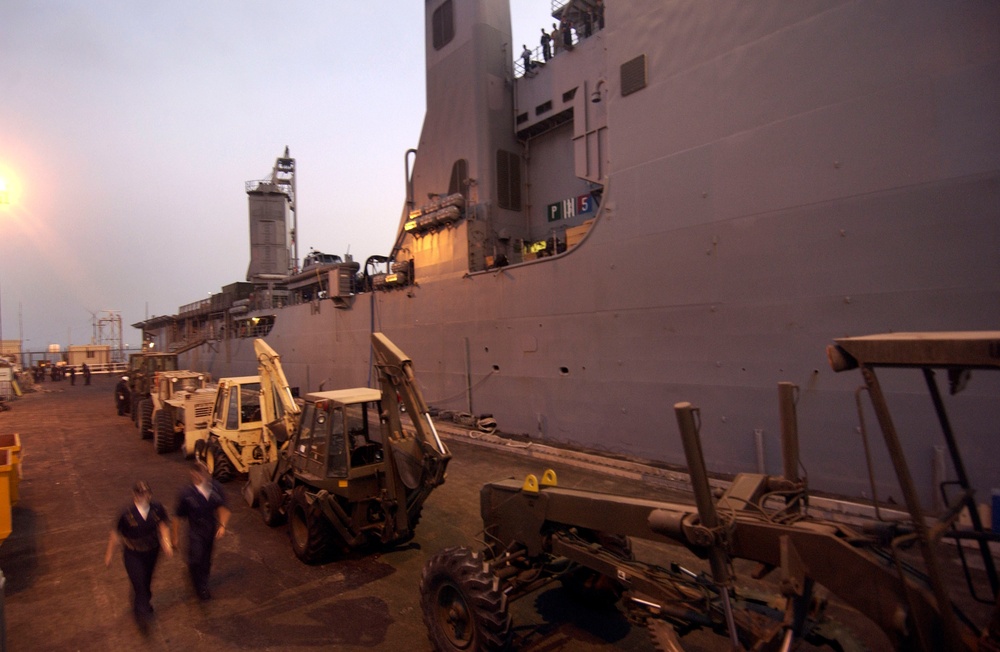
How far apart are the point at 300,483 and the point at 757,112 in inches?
307

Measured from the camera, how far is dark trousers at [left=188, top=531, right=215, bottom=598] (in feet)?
15.3

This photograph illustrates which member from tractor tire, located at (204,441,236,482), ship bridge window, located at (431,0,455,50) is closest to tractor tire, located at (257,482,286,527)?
tractor tire, located at (204,441,236,482)

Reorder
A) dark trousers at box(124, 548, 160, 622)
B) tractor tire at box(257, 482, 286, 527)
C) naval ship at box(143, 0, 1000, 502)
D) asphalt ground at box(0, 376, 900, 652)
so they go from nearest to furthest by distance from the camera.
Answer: asphalt ground at box(0, 376, 900, 652) → dark trousers at box(124, 548, 160, 622) → naval ship at box(143, 0, 1000, 502) → tractor tire at box(257, 482, 286, 527)

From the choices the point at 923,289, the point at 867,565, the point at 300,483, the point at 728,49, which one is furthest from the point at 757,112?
the point at 300,483

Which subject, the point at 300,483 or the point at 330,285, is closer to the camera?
the point at 300,483

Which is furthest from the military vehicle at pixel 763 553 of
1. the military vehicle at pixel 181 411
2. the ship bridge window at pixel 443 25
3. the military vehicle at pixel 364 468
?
the ship bridge window at pixel 443 25

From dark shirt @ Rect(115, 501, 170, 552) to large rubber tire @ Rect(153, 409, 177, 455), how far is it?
7950 mm

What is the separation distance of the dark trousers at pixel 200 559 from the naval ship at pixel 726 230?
21.0 feet

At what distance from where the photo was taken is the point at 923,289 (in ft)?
19.1

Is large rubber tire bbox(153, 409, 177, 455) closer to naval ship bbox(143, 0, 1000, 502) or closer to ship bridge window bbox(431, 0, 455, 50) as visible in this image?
naval ship bbox(143, 0, 1000, 502)

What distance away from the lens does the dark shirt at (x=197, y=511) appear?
4.74 meters

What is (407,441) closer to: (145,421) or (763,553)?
(763,553)

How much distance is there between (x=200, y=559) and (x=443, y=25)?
1470 cm

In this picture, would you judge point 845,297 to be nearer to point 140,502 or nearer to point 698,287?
point 698,287
